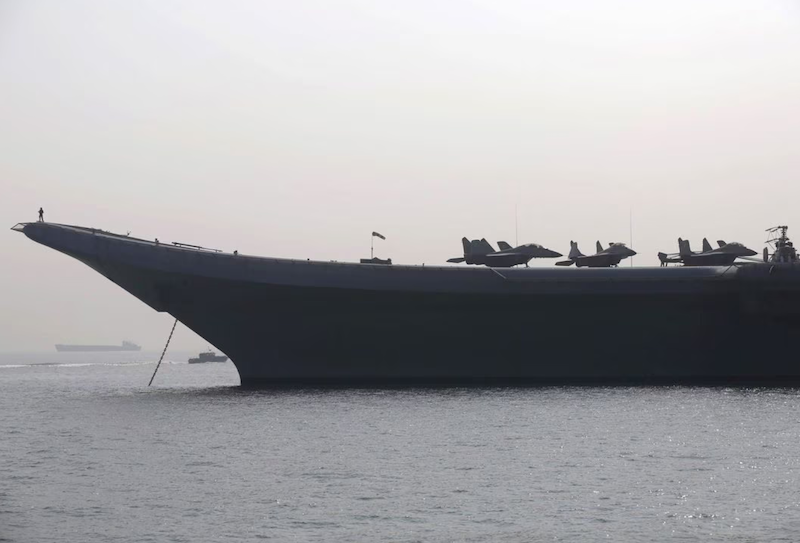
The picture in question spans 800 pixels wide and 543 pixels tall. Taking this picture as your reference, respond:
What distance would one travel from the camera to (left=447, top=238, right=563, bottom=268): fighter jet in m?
58.2

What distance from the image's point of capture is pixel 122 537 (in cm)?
1941

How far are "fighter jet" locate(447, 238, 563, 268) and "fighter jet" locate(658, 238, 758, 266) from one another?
8.46 m

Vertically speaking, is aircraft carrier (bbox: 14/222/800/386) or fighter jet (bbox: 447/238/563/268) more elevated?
fighter jet (bbox: 447/238/563/268)

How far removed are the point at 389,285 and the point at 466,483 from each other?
25967mm

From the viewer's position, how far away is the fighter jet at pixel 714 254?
58375mm

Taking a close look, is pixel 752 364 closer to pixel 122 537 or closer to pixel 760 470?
pixel 760 470

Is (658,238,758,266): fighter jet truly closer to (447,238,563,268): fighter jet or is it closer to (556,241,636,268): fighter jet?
(556,241,636,268): fighter jet

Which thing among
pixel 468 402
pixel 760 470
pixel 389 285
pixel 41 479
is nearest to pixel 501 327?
pixel 389 285

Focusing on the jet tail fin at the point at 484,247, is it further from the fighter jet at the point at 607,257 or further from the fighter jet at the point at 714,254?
the fighter jet at the point at 714,254

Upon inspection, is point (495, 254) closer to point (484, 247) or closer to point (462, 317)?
point (484, 247)

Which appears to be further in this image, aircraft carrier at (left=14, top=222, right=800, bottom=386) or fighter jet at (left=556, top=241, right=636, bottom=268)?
fighter jet at (left=556, top=241, right=636, bottom=268)

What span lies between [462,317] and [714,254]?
17611mm

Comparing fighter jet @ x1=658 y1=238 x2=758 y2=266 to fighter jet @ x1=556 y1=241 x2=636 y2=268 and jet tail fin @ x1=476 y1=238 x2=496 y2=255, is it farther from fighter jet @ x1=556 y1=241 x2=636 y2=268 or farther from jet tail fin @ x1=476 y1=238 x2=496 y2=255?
jet tail fin @ x1=476 y1=238 x2=496 y2=255

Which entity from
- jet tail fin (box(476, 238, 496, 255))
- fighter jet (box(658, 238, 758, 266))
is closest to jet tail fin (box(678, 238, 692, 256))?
fighter jet (box(658, 238, 758, 266))
